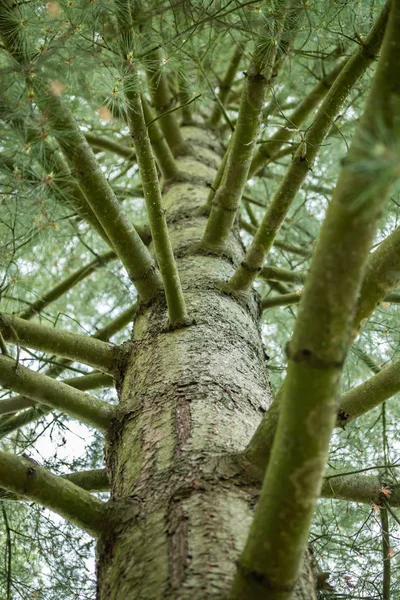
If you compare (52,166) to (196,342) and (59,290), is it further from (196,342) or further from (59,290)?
(59,290)

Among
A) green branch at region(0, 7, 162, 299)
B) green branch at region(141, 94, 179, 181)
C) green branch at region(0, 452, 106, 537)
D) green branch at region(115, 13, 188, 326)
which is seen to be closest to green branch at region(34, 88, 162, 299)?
green branch at region(0, 7, 162, 299)

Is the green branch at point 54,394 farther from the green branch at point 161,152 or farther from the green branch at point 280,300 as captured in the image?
the green branch at point 161,152

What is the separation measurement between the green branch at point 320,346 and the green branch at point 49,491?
38cm

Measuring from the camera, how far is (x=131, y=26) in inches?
63.9

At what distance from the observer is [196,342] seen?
4.97 ft

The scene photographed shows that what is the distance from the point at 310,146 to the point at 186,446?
0.83 meters

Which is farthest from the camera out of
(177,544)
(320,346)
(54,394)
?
(54,394)

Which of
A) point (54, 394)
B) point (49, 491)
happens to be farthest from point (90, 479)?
point (49, 491)

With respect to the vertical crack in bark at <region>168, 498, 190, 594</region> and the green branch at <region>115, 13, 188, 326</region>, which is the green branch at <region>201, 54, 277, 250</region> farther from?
the vertical crack in bark at <region>168, 498, 190, 594</region>

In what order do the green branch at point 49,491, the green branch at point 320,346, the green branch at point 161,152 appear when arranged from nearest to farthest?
1. the green branch at point 320,346
2. the green branch at point 49,491
3. the green branch at point 161,152

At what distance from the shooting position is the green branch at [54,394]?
145cm

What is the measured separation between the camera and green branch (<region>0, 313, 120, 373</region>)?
1626 millimetres

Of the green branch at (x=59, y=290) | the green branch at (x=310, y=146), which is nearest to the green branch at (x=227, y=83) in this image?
the green branch at (x=59, y=290)

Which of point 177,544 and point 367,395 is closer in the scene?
point 177,544
